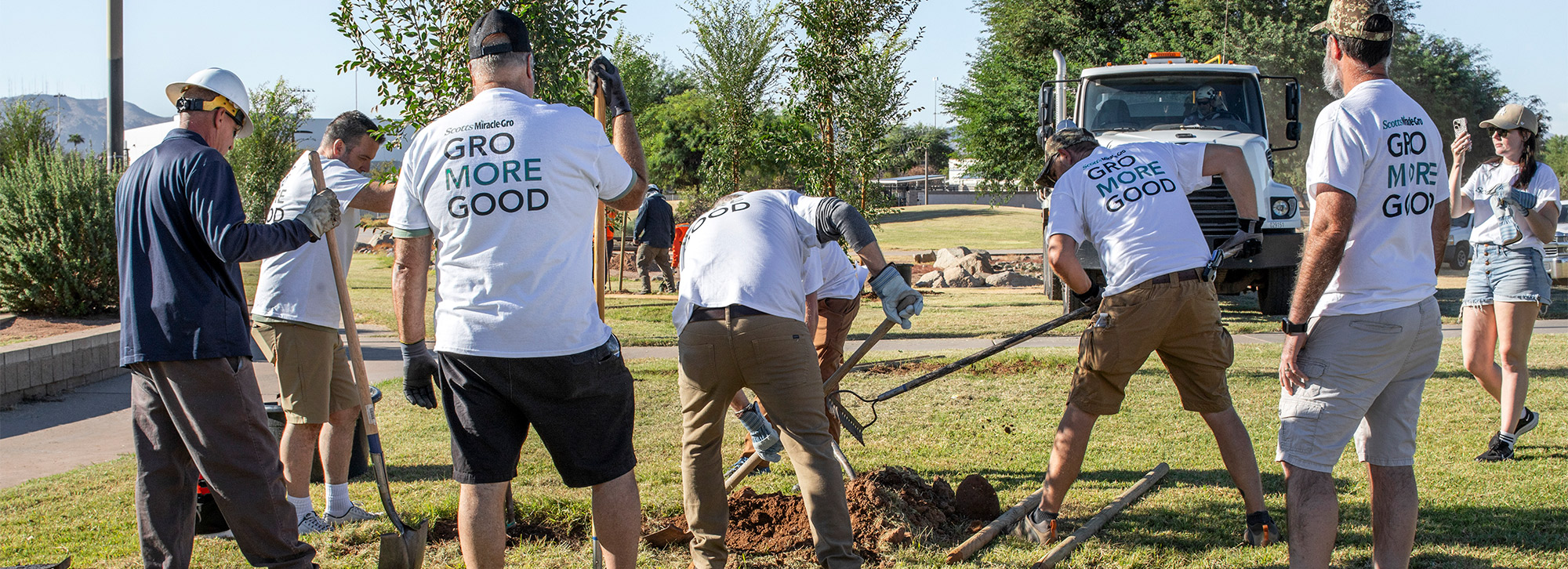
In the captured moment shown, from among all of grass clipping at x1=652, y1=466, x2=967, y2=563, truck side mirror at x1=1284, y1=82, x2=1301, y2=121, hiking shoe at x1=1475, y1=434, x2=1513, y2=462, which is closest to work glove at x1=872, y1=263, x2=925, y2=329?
grass clipping at x1=652, y1=466, x2=967, y2=563

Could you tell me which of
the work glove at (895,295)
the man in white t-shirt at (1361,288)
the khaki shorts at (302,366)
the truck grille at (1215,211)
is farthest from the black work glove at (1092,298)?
the truck grille at (1215,211)

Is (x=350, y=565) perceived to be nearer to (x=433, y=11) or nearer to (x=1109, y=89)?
(x=433, y=11)

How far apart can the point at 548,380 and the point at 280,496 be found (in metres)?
1.18

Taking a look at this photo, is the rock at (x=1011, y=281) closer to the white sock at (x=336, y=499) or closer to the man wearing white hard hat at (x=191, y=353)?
the white sock at (x=336, y=499)

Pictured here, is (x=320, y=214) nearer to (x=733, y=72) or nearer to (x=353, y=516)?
(x=353, y=516)

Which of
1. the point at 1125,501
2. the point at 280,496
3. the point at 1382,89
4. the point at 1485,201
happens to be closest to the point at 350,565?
the point at 280,496

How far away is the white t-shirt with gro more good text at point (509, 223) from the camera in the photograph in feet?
9.04

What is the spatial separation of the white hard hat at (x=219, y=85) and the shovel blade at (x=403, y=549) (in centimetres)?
164

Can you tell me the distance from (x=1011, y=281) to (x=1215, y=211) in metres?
8.09

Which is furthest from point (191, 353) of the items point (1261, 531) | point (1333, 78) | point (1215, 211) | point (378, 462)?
point (1215, 211)

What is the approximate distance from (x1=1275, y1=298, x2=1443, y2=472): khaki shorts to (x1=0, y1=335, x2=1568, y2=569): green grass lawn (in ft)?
2.87

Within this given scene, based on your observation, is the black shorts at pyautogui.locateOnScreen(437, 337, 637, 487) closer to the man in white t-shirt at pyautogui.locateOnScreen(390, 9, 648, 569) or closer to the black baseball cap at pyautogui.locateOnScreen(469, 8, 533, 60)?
the man in white t-shirt at pyautogui.locateOnScreen(390, 9, 648, 569)

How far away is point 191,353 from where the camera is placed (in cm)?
308

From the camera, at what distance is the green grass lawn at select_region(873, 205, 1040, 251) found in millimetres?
31183
